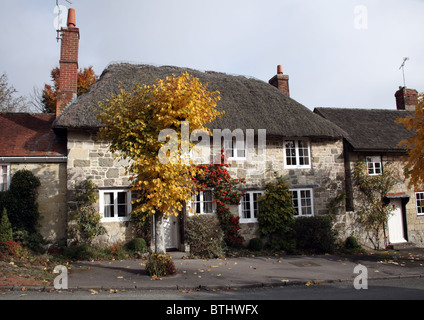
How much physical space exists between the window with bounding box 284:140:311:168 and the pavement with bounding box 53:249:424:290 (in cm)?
388

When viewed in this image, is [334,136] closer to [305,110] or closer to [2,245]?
[305,110]

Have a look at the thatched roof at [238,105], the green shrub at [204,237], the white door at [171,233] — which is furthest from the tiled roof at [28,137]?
the green shrub at [204,237]

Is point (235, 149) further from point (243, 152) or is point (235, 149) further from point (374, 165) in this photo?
point (374, 165)

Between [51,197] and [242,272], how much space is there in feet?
23.8

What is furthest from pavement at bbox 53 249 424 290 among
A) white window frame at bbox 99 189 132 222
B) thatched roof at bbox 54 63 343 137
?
thatched roof at bbox 54 63 343 137

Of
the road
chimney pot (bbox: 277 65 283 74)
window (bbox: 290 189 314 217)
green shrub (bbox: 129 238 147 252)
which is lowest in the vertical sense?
the road

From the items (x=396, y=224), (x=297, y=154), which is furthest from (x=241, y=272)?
(x=396, y=224)

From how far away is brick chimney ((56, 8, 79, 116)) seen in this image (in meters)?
14.1

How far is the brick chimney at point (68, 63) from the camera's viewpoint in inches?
556

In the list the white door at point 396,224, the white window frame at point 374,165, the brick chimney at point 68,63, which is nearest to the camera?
the brick chimney at point 68,63

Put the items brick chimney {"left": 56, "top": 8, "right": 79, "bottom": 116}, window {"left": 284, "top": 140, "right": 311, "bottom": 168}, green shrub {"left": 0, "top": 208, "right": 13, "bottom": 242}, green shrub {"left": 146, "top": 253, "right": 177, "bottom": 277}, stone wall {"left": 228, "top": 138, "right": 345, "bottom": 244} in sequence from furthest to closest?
window {"left": 284, "top": 140, "right": 311, "bottom": 168} < brick chimney {"left": 56, "top": 8, "right": 79, "bottom": 116} < stone wall {"left": 228, "top": 138, "right": 345, "bottom": 244} < green shrub {"left": 0, "top": 208, "right": 13, "bottom": 242} < green shrub {"left": 146, "top": 253, "right": 177, "bottom": 277}

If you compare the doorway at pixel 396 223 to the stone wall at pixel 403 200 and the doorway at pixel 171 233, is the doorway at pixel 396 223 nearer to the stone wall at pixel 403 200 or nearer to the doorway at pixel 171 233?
the stone wall at pixel 403 200

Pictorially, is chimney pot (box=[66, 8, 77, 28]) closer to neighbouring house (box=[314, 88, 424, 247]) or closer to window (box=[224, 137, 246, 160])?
window (box=[224, 137, 246, 160])

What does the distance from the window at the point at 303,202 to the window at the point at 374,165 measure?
135 inches
